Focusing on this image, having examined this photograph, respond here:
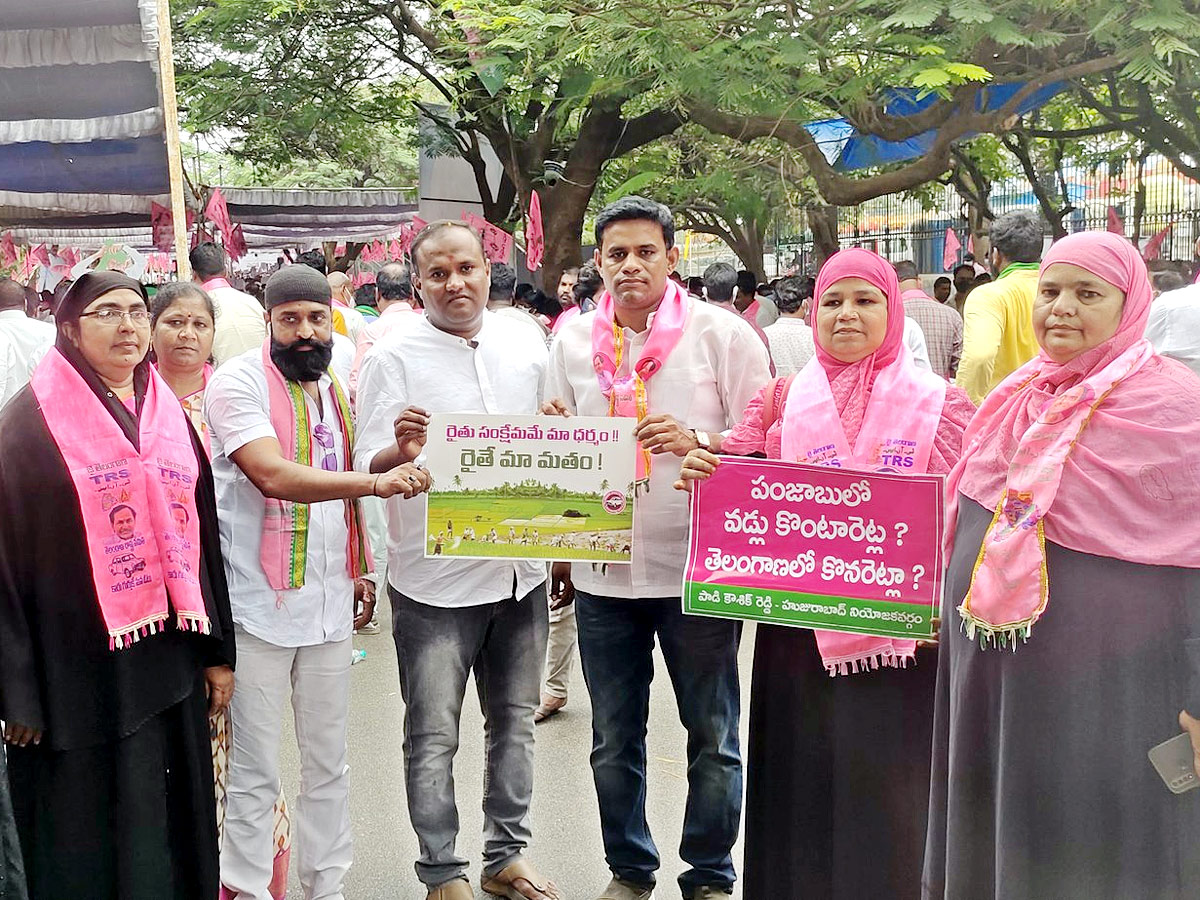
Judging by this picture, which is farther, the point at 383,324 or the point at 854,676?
the point at 383,324

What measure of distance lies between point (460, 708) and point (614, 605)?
23.7 inches

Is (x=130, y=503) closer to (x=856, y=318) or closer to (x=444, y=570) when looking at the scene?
(x=444, y=570)

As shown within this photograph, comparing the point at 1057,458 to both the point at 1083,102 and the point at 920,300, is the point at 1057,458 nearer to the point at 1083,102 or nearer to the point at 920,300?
the point at 920,300

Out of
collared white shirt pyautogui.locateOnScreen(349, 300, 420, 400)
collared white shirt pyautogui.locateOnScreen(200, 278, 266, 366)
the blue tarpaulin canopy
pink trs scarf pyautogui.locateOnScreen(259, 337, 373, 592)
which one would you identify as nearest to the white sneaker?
pink trs scarf pyautogui.locateOnScreen(259, 337, 373, 592)

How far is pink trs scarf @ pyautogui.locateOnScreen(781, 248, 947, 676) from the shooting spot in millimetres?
3166

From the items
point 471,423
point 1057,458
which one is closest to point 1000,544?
point 1057,458

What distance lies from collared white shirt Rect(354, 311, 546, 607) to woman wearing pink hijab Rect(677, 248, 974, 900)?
2.65ft

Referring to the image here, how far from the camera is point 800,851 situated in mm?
3385

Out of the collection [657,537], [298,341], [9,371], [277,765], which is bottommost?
[277,765]

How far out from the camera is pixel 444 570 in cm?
382

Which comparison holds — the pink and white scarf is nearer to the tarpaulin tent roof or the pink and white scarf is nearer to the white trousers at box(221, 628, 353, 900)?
the white trousers at box(221, 628, 353, 900)

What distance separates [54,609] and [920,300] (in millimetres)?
6795

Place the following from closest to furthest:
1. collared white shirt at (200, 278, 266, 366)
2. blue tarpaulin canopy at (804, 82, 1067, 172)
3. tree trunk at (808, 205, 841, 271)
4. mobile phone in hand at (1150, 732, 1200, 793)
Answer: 1. mobile phone in hand at (1150, 732, 1200, 793)
2. collared white shirt at (200, 278, 266, 366)
3. blue tarpaulin canopy at (804, 82, 1067, 172)
4. tree trunk at (808, 205, 841, 271)

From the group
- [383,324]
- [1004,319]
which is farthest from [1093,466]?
[383,324]
